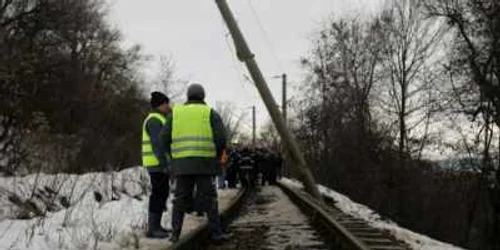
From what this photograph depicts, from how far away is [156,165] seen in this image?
31.7ft

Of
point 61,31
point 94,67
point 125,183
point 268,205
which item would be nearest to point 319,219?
point 268,205

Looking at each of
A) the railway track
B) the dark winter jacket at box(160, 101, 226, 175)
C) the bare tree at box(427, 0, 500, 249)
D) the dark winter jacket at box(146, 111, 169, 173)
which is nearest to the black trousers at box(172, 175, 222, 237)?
the dark winter jacket at box(160, 101, 226, 175)

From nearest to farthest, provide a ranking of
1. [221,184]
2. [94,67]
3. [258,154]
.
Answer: [221,184]
[258,154]
[94,67]

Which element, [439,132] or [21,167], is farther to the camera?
[439,132]

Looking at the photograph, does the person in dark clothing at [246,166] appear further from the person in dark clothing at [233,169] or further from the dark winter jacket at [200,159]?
the dark winter jacket at [200,159]

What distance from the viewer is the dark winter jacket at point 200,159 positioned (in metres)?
9.00

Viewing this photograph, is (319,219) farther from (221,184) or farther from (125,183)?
(221,184)

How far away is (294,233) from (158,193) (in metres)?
2.87

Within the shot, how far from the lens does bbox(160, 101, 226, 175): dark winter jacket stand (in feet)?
29.5

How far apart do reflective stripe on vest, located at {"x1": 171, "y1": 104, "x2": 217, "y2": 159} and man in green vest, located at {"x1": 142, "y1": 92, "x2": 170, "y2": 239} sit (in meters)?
0.64

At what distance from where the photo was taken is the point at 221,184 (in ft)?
96.7

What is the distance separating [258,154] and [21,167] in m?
17.8

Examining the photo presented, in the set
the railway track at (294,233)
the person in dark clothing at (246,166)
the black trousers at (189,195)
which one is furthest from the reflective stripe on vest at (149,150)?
the person in dark clothing at (246,166)

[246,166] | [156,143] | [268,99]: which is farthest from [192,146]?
[246,166]
